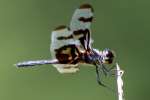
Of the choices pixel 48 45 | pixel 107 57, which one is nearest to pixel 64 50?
pixel 107 57

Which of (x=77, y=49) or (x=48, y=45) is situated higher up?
(x=77, y=49)

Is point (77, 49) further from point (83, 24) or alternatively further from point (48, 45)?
point (48, 45)

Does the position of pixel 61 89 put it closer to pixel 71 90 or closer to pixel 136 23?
pixel 71 90

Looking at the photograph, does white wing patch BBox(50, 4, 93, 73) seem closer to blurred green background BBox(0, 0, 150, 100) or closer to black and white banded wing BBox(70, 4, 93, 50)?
black and white banded wing BBox(70, 4, 93, 50)

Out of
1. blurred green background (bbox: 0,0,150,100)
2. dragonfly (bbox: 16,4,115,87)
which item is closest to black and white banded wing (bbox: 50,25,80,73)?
dragonfly (bbox: 16,4,115,87)

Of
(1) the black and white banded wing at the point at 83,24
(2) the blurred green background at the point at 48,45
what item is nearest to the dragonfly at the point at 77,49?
(1) the black and white banded wing at the point at 83,24

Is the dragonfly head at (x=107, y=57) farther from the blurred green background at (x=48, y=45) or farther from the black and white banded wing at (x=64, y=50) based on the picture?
the blurred green background at (x=48, y=45)
